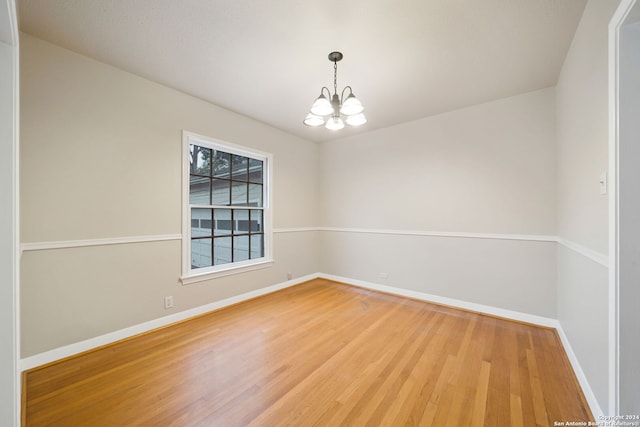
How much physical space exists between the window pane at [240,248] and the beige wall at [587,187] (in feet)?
11.3

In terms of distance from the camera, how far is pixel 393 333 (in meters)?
2.54

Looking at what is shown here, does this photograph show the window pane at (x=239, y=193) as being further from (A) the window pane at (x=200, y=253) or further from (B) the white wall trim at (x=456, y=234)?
(B) the white wall trim at (x=456, y=234)

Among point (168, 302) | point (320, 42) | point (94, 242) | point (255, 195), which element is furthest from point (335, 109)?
point (168, 302)

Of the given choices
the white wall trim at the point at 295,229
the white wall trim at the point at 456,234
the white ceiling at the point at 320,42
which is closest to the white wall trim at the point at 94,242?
the white wall trim at the point at 295,229

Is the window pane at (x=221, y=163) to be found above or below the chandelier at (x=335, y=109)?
below

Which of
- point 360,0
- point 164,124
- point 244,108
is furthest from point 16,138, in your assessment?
point 244,108

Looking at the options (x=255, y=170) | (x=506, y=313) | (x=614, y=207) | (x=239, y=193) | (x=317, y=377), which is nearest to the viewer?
(x=614, y=207)

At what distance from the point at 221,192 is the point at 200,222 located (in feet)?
1.61

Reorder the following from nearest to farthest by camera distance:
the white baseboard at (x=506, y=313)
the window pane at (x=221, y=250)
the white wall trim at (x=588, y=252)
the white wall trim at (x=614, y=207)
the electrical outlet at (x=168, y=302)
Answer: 1. the white wall trim at (x=614, y=207)
2. the white wall trim at (x=588, y=252)
3. the white baseboard at (x=506, y=313)
4. the electrical outlet at (x=168, y=302)
5. the window pane at (x=221, y=250)

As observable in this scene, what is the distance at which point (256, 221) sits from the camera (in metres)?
3.79

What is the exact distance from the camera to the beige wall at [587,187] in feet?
4.44

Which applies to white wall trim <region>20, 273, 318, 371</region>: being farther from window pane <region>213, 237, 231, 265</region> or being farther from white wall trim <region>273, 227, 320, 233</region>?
white wall trim <region>273, 227, 320, 233</region>

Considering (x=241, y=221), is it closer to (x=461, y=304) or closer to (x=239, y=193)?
(x=239, y=193)

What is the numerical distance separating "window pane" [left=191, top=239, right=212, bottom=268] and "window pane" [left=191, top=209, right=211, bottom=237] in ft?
0.32
